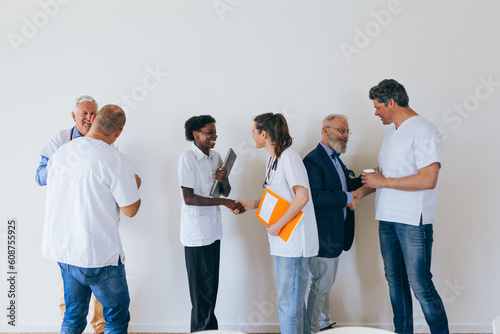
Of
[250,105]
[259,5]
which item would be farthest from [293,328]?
[259,5]

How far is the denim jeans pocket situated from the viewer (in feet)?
6.19

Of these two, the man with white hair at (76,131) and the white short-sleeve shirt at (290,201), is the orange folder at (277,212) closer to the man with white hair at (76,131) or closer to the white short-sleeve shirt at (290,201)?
the white short-sleeve shirt at (290,201)

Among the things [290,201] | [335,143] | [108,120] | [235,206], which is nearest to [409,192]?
[335,143]

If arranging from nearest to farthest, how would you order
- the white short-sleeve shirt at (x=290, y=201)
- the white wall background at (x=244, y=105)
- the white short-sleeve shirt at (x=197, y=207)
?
the white short-sleeve shirt at (x=290, y=201) → the white short-sleeve shirt at (x=197, y=207) → the white wall background at (x=244, y=105)

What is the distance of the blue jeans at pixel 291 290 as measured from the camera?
2145 millimetres

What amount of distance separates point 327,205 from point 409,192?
1.73 ft

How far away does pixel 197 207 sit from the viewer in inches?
95.1

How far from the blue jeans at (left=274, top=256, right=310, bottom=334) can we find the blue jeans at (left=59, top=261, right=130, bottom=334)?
885 mm

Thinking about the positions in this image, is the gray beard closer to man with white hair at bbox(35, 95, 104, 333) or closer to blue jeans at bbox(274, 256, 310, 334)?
blue jeans at bbox(274, 256, 310, 334)

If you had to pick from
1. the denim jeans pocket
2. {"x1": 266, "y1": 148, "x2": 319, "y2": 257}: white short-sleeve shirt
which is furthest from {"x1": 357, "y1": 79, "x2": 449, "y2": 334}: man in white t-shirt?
the denim jeans pocket

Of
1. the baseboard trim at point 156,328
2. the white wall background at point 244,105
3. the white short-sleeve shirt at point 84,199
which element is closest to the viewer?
the white short-sleeve shirt at point 84,199

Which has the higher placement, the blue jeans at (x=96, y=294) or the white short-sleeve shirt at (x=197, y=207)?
the white short-sleeve shirt at (x=197, y=207)

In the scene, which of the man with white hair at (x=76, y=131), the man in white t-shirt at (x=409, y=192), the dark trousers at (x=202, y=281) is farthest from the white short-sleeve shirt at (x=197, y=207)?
the man in white t-shirt at (x=409, y=192)

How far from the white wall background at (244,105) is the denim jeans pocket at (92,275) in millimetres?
1056
